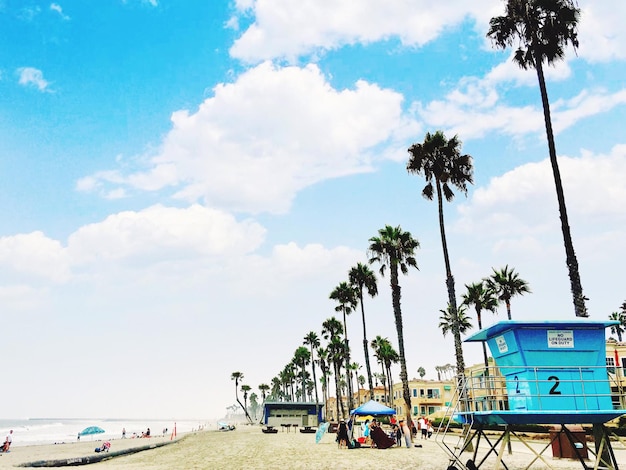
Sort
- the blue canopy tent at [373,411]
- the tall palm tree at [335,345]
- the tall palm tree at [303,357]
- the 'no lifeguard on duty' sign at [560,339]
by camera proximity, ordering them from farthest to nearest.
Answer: the tall palm tree at [303,357] → the tall palm tree at [335,345] → the blue canopy tent at [373,411] → the 'no lifeguard on duty' sign at [560,339]

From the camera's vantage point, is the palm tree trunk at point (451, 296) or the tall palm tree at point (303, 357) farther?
the tall palm tree at point (303, 357)

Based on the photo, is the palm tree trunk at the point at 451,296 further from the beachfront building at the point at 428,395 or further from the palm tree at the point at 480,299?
the beachfront building at the point at 428,395

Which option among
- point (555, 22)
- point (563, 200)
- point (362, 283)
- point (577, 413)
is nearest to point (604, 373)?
point (577, 413)

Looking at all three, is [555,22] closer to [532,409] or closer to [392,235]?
[532,409]

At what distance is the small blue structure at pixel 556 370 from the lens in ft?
44.4

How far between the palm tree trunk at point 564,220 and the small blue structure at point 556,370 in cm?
536

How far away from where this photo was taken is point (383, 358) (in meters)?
91.3

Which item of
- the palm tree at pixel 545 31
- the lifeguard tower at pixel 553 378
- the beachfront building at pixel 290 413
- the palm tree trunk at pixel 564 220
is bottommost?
the beachfront building at pixel 290 413

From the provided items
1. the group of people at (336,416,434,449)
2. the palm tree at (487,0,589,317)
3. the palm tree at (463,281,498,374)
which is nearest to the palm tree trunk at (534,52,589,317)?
the palm tree at (487,0,589,317)

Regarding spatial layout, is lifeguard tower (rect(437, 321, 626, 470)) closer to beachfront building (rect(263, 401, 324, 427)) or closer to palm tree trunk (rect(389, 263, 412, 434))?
palm tree trunk (rect(389, 263, 412, 434))

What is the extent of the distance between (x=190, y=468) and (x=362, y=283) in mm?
39899

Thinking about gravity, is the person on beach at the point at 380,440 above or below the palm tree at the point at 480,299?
below

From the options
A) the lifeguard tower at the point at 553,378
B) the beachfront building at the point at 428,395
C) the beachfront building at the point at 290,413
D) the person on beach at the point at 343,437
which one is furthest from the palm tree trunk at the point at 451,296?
the beachfront building at the point at 428,395

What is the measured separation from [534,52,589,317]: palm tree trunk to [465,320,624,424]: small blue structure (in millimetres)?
5356
